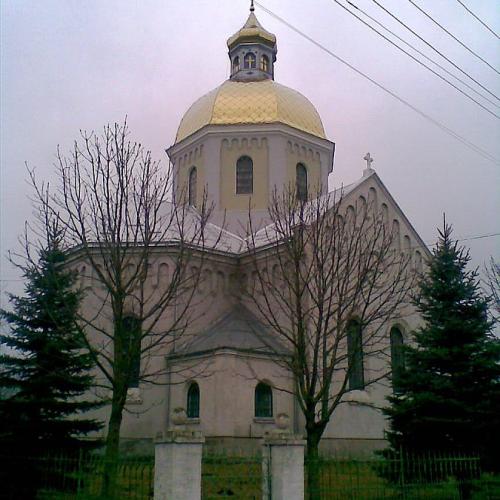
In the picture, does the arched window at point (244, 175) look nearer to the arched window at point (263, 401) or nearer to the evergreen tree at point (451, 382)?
the arched window at point (263, 401)

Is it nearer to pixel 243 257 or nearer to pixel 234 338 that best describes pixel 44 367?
pixel 234 338

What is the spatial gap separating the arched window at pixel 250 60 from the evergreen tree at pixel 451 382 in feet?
63.6

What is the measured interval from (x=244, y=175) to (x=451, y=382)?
14.2 m

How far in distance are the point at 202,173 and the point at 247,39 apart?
9.51 meters

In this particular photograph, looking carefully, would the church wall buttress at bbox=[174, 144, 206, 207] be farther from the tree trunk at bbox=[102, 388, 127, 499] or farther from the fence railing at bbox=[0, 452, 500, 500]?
the fence railing at bbox=[0, 452, 500, 500]

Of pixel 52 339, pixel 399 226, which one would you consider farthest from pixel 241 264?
pixel 52 339

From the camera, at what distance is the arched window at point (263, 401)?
18891 mm

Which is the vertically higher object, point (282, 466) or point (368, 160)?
point (368, 160)

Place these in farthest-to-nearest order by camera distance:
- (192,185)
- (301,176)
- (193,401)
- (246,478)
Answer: (192,185) < (301,176) < (193,401) < (246,478)

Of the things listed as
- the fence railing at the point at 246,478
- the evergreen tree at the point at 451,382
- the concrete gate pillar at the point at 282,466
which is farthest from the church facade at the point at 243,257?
the concrete gate pillar at the point at 282,466

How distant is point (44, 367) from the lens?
44.1 feet

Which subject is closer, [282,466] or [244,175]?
[282,466]

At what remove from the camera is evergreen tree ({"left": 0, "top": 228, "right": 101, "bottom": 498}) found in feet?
42.6

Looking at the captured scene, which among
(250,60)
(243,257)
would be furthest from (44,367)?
(250,60)
